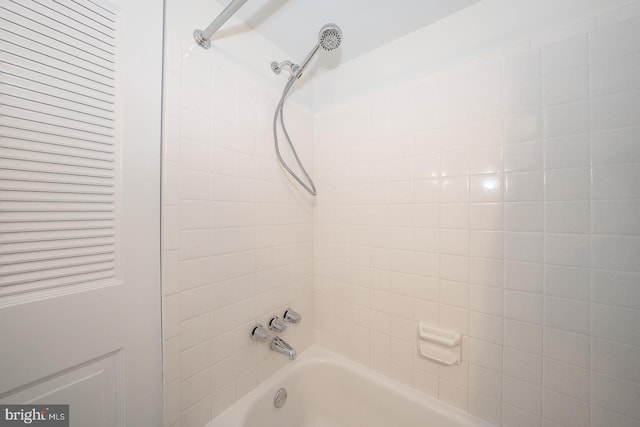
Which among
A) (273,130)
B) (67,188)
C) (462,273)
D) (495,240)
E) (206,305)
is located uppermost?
(273,130)

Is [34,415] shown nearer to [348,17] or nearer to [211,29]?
[211,29]

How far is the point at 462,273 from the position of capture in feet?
2.96

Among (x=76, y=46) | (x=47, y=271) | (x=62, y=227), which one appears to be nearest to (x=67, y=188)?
(x=62, y=227)

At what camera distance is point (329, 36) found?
85cm

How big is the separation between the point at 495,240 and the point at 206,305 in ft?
3.79

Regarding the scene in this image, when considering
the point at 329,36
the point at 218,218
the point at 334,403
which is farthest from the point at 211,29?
the point at 334,403

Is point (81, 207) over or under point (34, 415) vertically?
over

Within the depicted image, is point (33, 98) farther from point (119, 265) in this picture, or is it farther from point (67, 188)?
point (119, 265)

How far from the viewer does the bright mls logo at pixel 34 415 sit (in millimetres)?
535

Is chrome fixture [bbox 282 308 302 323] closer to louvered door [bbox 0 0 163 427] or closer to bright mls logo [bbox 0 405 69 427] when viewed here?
louvered door [bbox 0 0 163 427]

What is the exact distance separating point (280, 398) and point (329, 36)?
5.39 feet

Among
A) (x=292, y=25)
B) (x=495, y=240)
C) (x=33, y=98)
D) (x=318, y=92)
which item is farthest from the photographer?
(x=318, y=92)

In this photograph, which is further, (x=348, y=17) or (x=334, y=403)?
(x=334, y=403)

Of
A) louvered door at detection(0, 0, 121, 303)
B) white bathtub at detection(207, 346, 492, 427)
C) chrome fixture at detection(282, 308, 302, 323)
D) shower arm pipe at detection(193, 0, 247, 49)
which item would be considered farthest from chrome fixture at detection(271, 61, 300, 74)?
white bathtub at detection(207, 346, 492, 427)
